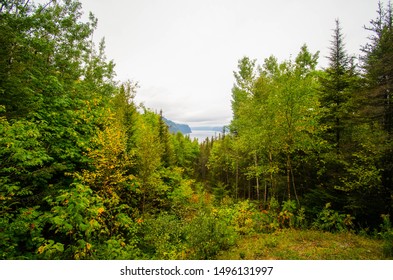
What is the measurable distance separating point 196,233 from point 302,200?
28.7ft

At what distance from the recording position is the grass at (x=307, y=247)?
6730mm

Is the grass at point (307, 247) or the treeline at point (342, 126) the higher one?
the treeline at point (342, 126)

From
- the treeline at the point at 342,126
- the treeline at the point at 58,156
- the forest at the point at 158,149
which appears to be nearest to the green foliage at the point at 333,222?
the forest at the point at 158,149

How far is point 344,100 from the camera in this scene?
461 inches

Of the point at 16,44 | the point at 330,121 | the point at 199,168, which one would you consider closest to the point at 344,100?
the point at 330,121

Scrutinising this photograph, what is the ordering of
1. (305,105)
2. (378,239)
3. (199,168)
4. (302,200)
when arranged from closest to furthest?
1. (378,239)
2. (305,105)
3. (302,200)
4. (199,168)

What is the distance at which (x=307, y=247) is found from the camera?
25.1 ft

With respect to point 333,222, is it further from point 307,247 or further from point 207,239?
point 207,239

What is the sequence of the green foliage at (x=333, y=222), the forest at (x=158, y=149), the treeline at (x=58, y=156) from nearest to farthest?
the treeline at (x=58, y=156), the forest at (x=158, y=149), the green foliage at (x=333, y=222)

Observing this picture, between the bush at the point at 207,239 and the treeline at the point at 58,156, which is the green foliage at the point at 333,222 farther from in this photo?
the treeline at the point at 58,156

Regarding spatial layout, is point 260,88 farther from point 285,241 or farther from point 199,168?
point 199,168

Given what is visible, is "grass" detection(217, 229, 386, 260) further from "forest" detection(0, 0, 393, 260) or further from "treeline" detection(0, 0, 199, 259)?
"treeline" detection(0, 0, 199, 259)

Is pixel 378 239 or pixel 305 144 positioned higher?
pixel 305 144

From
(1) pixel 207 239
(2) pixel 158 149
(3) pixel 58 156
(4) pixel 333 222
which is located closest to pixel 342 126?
(4) pixel 333 222
